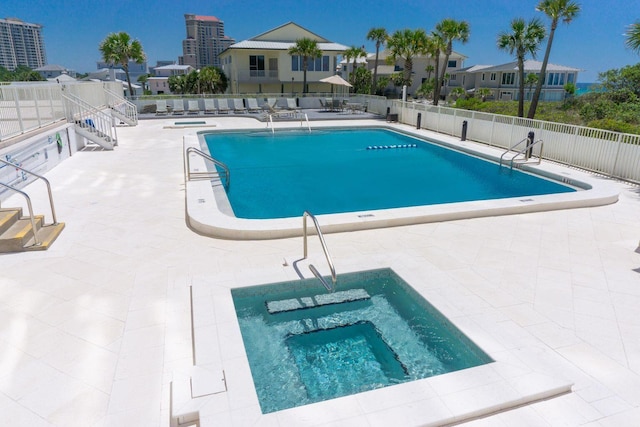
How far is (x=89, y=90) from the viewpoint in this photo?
54.6 ft

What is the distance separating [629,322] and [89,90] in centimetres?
1837

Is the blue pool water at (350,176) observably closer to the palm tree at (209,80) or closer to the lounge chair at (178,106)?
the lounge chair at (178,106)

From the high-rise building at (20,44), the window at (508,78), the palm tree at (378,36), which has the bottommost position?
the window at (508,78)

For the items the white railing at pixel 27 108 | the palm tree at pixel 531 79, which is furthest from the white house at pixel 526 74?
the white railing at pixel 27 108

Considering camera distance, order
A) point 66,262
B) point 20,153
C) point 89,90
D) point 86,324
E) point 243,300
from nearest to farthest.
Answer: point 86,324 → point 243,300 → point 66,262 → point 20,153 → point 89,90

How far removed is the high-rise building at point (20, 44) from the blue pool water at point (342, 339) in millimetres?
193751

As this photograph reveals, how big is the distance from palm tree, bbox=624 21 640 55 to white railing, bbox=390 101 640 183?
6.51ft

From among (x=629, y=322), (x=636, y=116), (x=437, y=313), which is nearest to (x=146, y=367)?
(x=437, y=313)

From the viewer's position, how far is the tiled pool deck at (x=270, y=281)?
3.15 metres

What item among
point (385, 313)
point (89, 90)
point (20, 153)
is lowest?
point (385, 313)

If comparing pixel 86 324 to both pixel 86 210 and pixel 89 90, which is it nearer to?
pixel 86 210

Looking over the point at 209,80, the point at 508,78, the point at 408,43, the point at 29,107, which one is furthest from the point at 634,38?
the point at 508,78

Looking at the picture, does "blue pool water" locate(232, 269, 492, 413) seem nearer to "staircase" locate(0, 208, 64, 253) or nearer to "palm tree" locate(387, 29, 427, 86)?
"staircase" locate(0, 208, 64, 253)

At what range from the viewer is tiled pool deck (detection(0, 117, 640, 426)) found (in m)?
3.15
